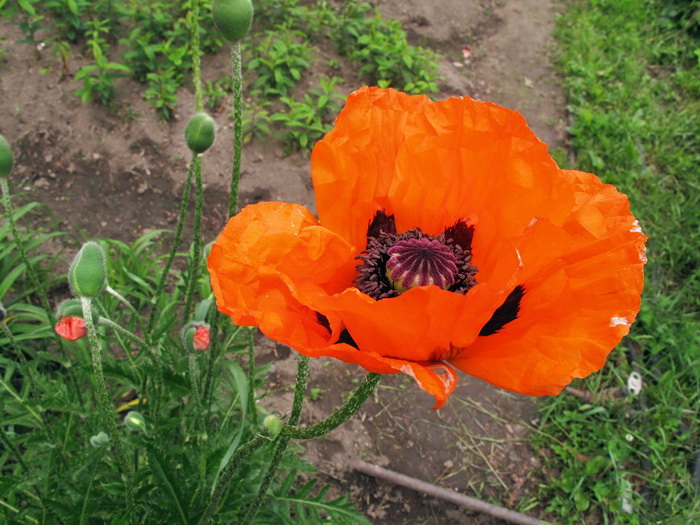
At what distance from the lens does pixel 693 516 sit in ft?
9.60

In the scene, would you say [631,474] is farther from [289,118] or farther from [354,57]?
[354,57]

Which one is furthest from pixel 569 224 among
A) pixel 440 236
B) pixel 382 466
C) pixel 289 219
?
pixel 382 466

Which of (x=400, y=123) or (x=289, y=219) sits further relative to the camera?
(x=400, y=123)

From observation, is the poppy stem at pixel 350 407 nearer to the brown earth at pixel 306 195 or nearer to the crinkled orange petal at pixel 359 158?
the crinkled orange petal at pixel 359 158

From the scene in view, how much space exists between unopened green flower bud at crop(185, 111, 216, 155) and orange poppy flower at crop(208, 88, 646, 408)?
549mm

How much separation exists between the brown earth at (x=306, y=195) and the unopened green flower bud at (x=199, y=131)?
4.26 feet

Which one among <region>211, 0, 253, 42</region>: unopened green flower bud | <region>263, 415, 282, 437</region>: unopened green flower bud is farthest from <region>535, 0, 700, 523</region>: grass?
<region>211, 0, 253, 42</region>: unopened green flower bud

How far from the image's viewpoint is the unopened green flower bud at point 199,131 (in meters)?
1.63

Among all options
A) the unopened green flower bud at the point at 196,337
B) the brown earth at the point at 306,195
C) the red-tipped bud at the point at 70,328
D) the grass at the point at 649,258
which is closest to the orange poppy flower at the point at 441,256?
the unopened green flower bud at the point at 196,337

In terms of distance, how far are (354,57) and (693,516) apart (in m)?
4.23

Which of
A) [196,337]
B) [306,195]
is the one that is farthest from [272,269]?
[306,195]

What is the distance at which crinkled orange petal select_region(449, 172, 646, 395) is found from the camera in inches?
40.0

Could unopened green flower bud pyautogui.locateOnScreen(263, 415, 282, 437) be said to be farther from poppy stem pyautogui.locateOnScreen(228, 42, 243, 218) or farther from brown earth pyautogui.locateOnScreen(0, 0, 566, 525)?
brown earth pyautogui.locateOnScreen(0, 0, 566, 525)

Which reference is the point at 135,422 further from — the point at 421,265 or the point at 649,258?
the point at 649,258
